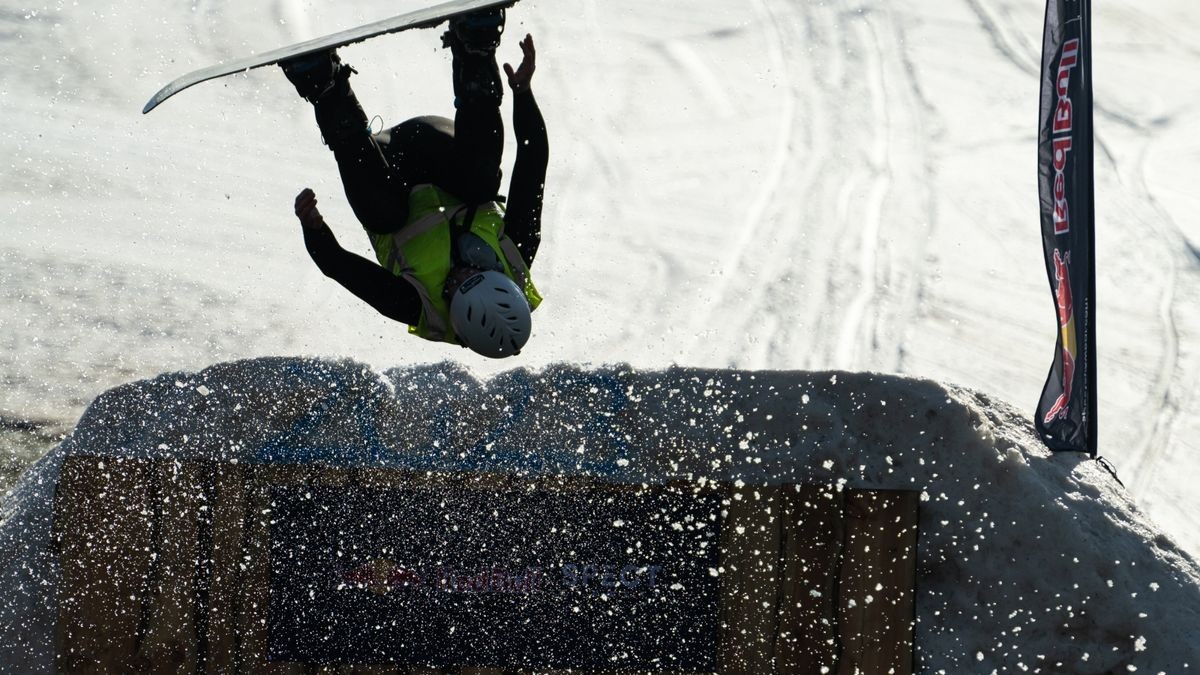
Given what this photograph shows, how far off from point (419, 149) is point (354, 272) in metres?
0.49

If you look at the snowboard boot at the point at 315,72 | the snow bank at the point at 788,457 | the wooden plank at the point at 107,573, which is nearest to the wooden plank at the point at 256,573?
the snow bank at the point at 788,457

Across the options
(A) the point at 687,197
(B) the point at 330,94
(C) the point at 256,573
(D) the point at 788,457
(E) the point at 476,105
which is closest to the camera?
(B) the point at 330,94

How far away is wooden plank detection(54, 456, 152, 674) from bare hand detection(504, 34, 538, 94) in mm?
2140

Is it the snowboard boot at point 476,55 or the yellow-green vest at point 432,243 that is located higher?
the snowboard boot at point 476,55

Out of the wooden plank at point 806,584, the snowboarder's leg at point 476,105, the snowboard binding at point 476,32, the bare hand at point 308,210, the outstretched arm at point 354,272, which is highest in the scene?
the snowboard binding at point 476,32

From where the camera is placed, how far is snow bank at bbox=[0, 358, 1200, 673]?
17.1 feet

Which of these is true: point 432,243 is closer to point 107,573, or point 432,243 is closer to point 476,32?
point 476,32

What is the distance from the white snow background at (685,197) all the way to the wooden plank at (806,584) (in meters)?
2.01

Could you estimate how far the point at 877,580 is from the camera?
16.9ft

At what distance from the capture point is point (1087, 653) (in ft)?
17.1

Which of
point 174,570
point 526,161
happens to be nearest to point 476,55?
point 526,161

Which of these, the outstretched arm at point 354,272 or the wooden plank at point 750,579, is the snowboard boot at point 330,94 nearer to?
the outstretched arm at point 354,272

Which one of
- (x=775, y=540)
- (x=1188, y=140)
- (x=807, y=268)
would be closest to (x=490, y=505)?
(x=775, y=540)

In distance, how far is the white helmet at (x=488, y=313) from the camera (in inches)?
184
